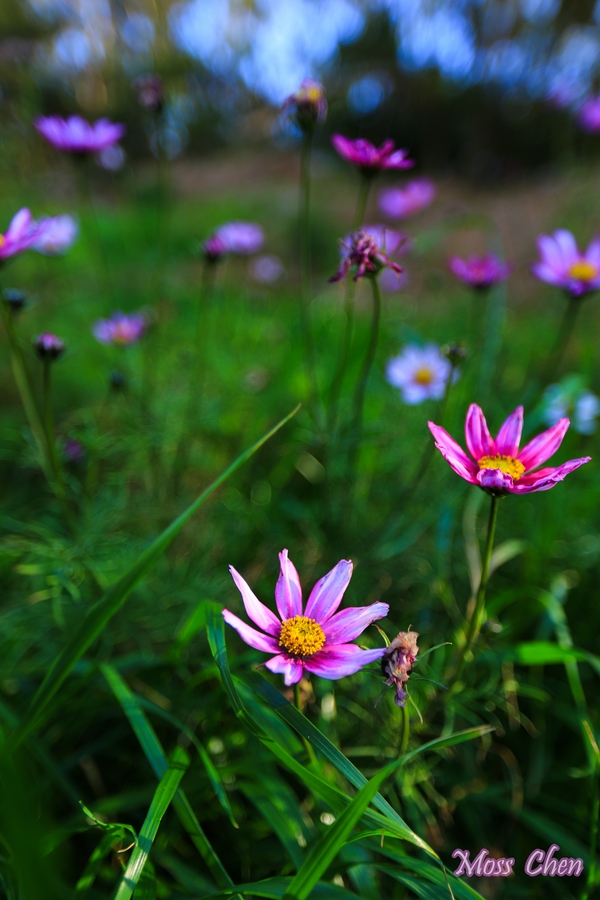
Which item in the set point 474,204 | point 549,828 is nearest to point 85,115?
point 474,204

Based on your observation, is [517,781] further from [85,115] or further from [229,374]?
[85,115]

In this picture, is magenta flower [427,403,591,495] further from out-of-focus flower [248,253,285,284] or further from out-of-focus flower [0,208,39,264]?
out-of-focus flower [248,253,285,284]

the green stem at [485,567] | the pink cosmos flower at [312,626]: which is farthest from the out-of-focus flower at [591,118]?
the pink cosmos flower at [312,626]

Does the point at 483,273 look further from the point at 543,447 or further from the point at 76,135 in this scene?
the point at 76,135

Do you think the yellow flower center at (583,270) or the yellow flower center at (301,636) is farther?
the yellow flower center at (583,270)

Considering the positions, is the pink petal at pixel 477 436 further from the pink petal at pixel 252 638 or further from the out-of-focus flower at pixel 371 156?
the out-of-focus flower at pixel 371 156

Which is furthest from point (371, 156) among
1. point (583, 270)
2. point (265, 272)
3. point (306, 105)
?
point (265, 272)
